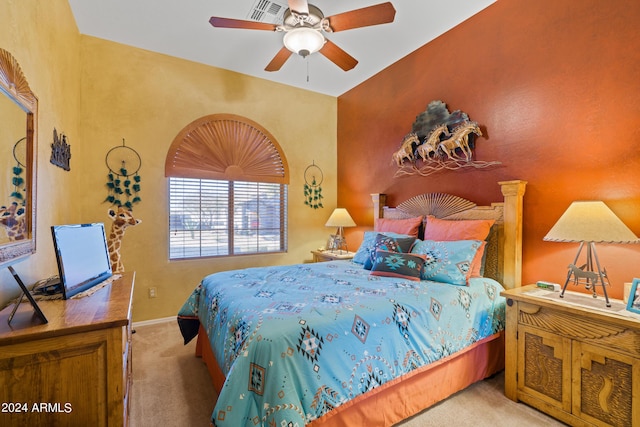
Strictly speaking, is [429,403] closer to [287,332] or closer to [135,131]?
[287,332]

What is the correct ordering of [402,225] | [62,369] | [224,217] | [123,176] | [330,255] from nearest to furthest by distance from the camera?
[62,369] < [402,225] < [123,176] < [330,255] < [224,217]

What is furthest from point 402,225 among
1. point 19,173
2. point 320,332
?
point 19,173

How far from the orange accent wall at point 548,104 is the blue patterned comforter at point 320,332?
0.82m

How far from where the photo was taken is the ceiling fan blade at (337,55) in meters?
2.49

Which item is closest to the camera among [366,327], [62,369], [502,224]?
[62,369]

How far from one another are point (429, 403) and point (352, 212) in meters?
2.90

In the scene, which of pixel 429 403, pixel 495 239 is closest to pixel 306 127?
pixel 495 239

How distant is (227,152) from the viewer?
391cm

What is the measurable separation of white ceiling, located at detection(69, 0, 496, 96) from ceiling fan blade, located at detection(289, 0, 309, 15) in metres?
0.69

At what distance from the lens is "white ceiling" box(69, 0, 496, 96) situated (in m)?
2.69

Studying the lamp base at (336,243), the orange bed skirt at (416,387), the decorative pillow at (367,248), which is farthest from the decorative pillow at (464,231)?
the lamp base at (336,243)

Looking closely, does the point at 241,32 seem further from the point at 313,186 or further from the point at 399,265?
the point at 399,265

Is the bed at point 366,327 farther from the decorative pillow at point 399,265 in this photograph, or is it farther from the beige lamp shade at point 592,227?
the beige lamp shade at point 592,227

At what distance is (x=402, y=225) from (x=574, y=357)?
1760mm
